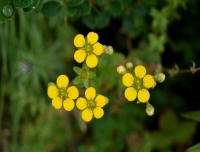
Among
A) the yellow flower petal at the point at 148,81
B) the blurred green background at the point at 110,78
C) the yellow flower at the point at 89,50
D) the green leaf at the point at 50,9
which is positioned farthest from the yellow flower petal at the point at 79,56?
the blurred green background at the point at 110,78

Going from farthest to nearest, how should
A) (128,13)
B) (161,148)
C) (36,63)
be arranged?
(36,63) → (161,148) → (128,13)

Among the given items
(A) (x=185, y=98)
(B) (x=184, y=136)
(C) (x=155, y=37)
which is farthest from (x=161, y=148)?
(C) (x=155, y=37)

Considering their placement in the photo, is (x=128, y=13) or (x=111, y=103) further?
(x=111, y=103)

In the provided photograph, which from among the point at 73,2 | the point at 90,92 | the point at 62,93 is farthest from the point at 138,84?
the point at 73,2

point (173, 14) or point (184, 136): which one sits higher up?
point (173, 14)

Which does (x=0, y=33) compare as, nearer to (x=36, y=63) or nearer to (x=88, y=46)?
(x=36, y=63)

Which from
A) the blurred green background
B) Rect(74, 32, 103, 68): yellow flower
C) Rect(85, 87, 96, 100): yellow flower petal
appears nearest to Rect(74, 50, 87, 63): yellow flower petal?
Rect(74, 32, 103, 68): yellow flower

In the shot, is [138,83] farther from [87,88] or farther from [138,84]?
[87,88]
